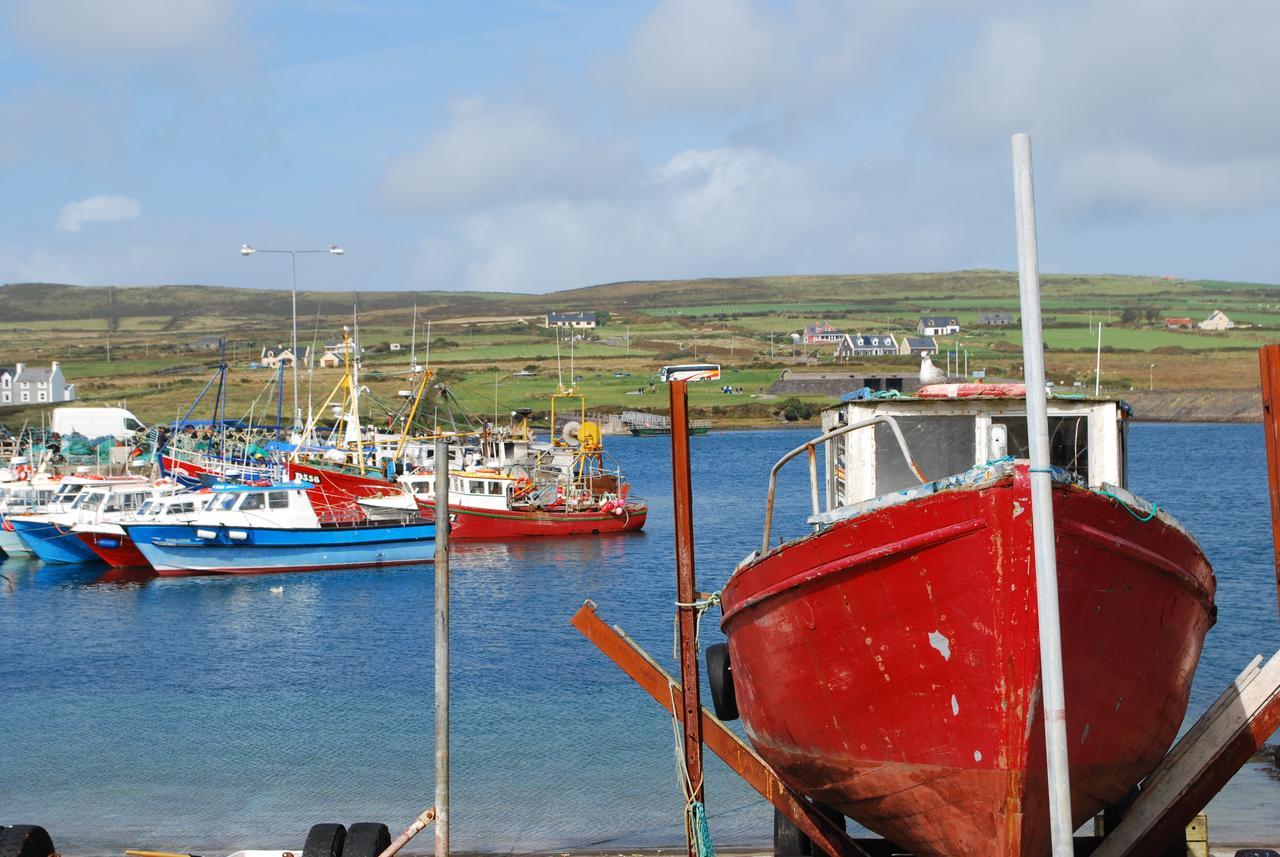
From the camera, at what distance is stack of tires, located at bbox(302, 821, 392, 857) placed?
12.3 metres

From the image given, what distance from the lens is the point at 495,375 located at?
492ft

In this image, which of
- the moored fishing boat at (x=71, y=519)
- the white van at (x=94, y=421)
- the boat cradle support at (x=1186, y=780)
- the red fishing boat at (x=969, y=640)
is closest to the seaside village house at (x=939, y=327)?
the white van at (x=94, y=421)

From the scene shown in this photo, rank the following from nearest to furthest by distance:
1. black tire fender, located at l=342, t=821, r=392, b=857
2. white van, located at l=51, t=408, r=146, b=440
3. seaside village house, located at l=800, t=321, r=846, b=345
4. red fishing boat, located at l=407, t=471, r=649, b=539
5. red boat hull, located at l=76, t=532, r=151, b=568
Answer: black tire fender, located at l=342, t=821, r=392, b=857 < red boat hull, located at l=76, t=532, r=151, b=568 < red fishing boat, located at l=407, t=471, r=649, b=539 < white van, located at l=51, t=408, r=146, b=440 < seaside village house, located at l=800, t=321, r=846, b=345

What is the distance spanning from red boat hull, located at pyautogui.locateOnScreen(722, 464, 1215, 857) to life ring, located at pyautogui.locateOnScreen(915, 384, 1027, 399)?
1.94 m

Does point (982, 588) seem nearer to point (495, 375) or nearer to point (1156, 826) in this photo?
point (1156, 826)

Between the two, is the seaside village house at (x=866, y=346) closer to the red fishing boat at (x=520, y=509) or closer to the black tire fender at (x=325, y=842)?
the red fishing boat at (x=520, y=509)

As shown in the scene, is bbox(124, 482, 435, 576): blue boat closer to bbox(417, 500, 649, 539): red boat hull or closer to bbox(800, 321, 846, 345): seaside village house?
bbox(417, 500, 649, 539): red boat hull

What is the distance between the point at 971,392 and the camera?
11961mm

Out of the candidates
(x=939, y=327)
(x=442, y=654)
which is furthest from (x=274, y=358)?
(x=442, y=654)

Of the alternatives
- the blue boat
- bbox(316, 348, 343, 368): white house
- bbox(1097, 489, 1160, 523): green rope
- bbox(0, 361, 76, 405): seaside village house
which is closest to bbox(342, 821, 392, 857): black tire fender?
bbox(1097, 489, 1160, 523): green rope

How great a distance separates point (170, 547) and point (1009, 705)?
37.9 m

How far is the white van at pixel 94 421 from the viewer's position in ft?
339

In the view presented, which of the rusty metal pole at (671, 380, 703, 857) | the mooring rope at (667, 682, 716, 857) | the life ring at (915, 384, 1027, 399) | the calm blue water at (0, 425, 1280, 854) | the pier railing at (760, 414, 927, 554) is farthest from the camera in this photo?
the calm blue water at (0, 425, 1280, 854)

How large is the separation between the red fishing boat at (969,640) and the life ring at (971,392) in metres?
0.05
